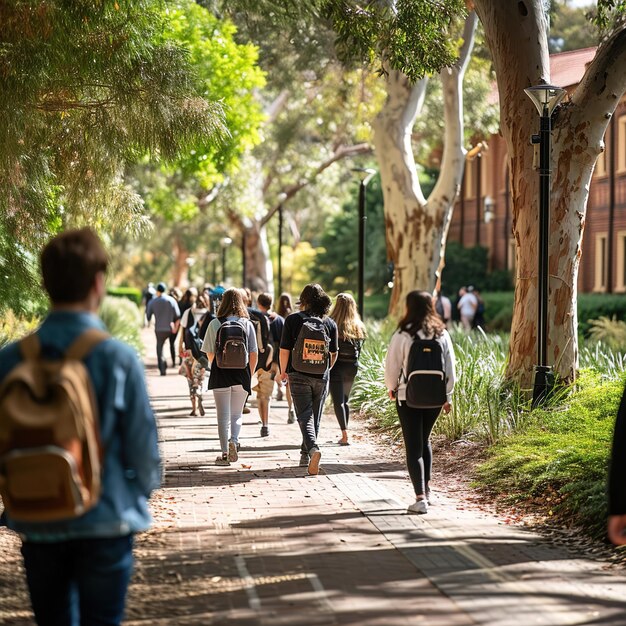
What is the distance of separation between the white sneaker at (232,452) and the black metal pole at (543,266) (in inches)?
130

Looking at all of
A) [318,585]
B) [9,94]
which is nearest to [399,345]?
[318,585]

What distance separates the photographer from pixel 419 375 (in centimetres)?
860

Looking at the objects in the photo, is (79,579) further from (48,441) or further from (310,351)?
(310,351)

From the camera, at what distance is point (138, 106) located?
11.5 metres

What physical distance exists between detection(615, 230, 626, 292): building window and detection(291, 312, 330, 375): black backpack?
2492cm

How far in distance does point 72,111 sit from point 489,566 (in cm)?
716

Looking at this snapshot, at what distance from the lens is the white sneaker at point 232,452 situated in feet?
37.5

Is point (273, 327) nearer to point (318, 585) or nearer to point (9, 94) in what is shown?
point (9, 94)

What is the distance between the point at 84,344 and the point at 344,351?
30.5ft

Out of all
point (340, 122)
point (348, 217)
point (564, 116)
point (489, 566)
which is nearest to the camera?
point (489, 566)

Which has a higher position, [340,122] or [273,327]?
[340,122]

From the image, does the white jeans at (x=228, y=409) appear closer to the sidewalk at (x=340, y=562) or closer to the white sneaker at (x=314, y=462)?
the sidewalk at (x=340, y=562)

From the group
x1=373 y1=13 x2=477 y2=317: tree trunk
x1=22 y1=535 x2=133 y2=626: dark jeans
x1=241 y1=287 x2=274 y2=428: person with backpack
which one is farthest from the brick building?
x1=22 y1=535 x2=133 y2=626: dark jeans

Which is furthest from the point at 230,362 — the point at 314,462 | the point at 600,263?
the point at 600,263
